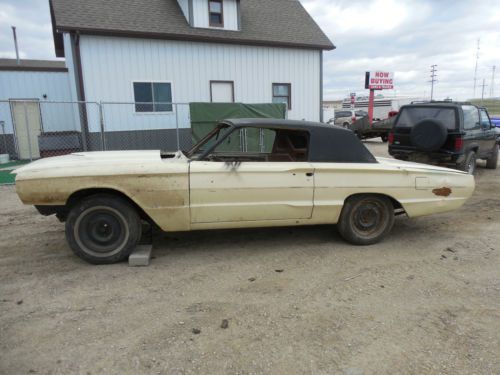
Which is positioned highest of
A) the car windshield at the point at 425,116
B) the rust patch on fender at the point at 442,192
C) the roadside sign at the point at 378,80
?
the roadside sign at the point at 378,80

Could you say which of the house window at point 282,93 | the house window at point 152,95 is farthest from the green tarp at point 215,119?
the house window at point 282,93

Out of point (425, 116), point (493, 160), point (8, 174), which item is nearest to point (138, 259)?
point (425, 116)

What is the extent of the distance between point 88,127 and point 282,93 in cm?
745

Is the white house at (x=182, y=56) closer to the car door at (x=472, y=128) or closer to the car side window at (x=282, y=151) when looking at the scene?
the car side window at (x=282, y=151)

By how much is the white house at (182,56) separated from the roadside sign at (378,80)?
21.7 ft

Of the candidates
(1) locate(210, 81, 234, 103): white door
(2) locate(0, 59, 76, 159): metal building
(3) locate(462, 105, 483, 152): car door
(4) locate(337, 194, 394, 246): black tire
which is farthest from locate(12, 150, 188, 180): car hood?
(2) locate(0, 59, 76, 159): metal building

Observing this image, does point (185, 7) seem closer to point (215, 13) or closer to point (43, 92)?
point (215, 13)

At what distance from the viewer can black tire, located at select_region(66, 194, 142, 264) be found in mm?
3957

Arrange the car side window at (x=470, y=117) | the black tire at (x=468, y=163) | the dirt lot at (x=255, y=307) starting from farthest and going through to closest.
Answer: the car side window at (x=470, y=117), the black tire at (x=468, y=163), the dirt lot at (x=255, y=307)

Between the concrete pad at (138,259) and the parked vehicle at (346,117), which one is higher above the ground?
Answer: the parked vehicle at (346,117)

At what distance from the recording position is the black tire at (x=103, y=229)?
13.0 ft

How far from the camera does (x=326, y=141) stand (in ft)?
14.9

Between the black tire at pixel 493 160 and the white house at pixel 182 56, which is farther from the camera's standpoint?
the white house at pixel 182 56

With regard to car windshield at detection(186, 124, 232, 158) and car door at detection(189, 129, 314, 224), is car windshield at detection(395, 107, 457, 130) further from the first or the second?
car windshield at detection(186, 124, 232, 158)
